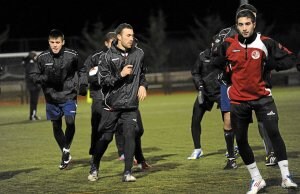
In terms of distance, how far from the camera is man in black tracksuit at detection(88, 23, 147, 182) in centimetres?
934

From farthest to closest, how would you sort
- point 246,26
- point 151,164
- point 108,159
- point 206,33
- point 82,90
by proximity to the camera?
point 206,33, point 108,159, point 151,164, point 82,90, point 246,26

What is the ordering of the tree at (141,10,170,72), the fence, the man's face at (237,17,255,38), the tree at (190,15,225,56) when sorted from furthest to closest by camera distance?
the tree at (190,15,225,56) < the tree at (141,10,170,72) < the fence < the man's face at (237,17,255,38)

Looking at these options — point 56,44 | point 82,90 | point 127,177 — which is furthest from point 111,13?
point 127,177

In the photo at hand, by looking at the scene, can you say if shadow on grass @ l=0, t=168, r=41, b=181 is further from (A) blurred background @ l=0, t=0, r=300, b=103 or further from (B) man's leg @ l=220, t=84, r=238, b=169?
(A) blurred background @ l=0, t=0, r=300, b=103

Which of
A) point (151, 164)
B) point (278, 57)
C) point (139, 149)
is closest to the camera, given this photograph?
point (278, 57)

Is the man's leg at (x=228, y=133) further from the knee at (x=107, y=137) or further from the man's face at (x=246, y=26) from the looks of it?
the man's face at (x=246, y=26)

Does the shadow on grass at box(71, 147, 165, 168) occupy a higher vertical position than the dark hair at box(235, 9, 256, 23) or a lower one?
lower

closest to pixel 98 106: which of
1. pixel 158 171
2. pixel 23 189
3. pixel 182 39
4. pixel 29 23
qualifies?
pixel 158 171

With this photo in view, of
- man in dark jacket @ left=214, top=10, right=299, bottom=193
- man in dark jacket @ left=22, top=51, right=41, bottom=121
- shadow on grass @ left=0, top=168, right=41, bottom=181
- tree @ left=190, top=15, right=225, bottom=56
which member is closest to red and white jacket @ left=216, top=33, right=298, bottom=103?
man in dark jacket @ left=214, top=10, right=299, bottom=193

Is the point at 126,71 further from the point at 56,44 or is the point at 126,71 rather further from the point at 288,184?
the point at 288,184

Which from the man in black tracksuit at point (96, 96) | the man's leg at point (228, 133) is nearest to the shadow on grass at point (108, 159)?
the man in black tracksuit at point (96, 96)

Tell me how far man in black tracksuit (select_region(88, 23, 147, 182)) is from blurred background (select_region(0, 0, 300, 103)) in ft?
109

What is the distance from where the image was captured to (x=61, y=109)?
11.3 metres

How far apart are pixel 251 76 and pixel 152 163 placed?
3.58 meters
